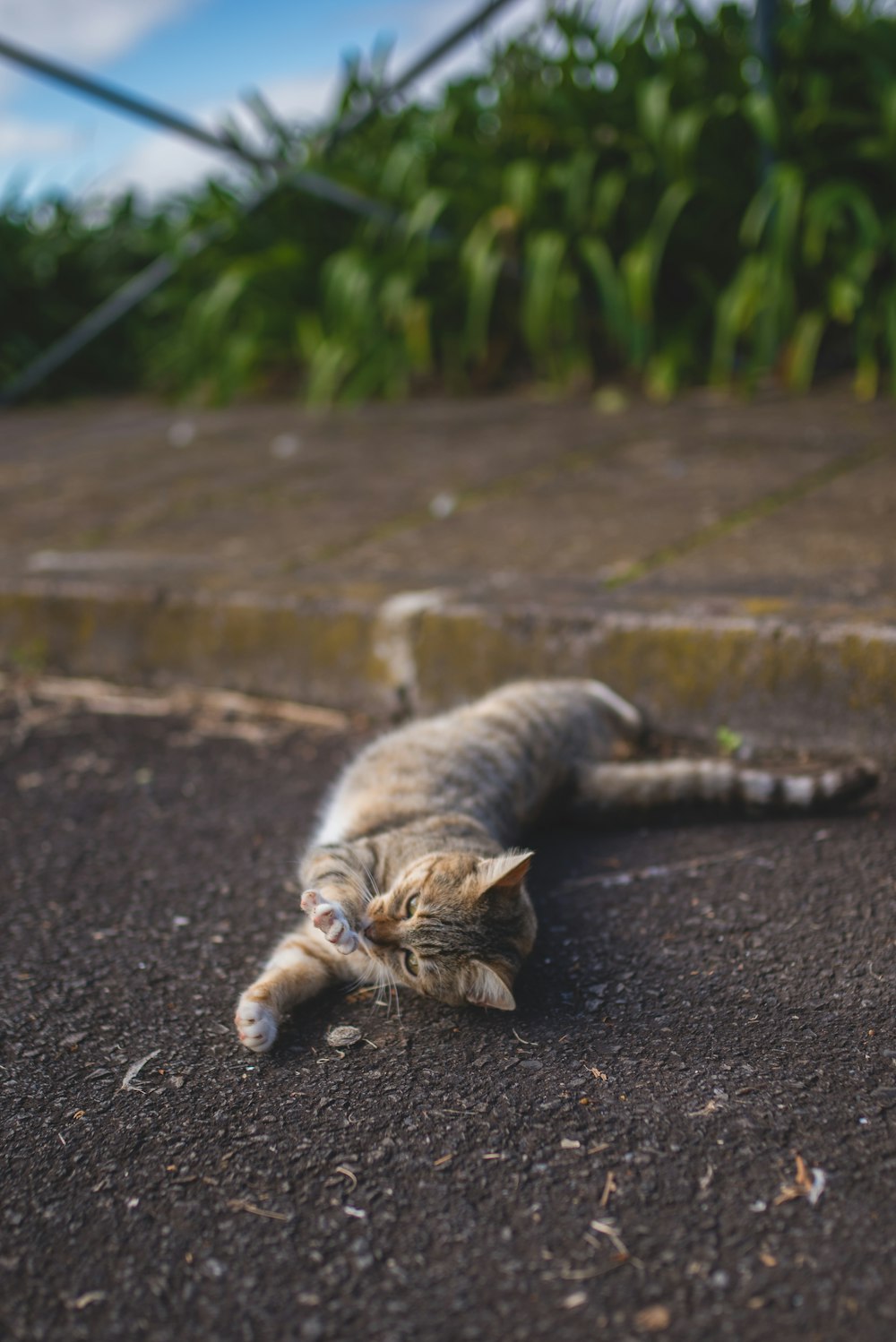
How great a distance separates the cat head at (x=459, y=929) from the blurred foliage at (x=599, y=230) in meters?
3.18

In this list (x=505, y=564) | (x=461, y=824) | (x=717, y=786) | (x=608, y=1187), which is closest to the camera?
(x=608, y=1187)

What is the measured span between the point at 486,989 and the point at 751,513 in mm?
1930

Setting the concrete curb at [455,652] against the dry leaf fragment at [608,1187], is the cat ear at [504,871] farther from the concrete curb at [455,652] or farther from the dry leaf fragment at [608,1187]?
the concrete curb at [455,652]

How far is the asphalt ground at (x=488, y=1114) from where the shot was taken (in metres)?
1.23

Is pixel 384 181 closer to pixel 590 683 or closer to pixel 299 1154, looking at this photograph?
pixel 590 683

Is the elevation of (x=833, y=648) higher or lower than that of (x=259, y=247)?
lower

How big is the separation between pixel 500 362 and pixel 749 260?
1.31 m

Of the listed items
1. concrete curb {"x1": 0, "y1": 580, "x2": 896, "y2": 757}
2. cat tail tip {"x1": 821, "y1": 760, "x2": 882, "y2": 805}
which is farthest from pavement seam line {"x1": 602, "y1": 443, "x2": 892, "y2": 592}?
cat tail tip {"x1": 821, "y1": 760, "x2": 882, "y2": 805}

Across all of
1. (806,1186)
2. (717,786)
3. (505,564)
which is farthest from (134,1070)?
A: (505,564)

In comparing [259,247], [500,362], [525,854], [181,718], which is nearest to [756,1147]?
[525,854]

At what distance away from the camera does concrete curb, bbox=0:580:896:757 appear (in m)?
2.44

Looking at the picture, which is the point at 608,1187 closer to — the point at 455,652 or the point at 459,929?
the point at 459,929

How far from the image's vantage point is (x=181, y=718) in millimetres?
3074

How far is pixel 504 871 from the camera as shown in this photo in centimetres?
179
